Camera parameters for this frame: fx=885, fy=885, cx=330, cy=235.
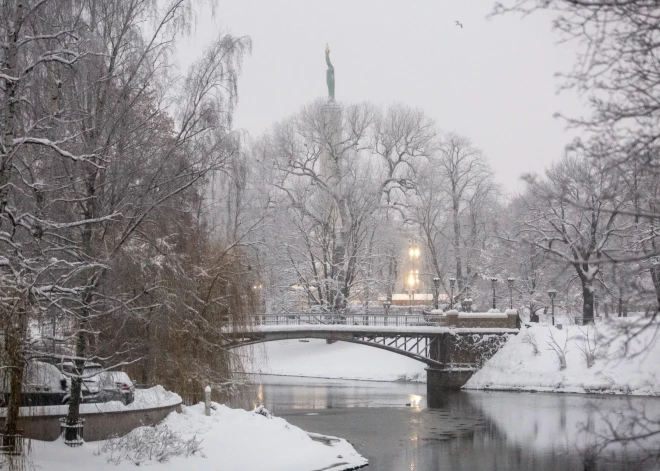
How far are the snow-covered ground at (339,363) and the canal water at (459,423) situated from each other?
171 inches

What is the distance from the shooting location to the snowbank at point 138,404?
1805 cm

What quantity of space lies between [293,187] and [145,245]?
34.2 meters

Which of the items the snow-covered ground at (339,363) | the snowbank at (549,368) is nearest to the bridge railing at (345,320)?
the snow-covered ground at (339,363)

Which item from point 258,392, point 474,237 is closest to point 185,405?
point 258,392

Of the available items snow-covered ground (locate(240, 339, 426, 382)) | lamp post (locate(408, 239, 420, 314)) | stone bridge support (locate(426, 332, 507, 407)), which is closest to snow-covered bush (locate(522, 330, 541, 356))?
stone bridge support (locate(426, 332, 507, 407))

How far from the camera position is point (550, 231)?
50.6 m

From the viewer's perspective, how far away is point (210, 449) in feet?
65.5

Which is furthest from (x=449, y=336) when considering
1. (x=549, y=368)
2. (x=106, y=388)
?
(x=106, y=388)

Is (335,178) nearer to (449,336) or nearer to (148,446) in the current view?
(449,336)

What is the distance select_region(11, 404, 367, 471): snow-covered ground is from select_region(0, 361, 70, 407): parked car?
1.10m

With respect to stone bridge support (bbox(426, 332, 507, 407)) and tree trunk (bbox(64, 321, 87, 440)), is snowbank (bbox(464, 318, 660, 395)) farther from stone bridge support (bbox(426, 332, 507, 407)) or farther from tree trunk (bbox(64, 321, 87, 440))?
tree trunk (bbox(64, 321, 87, 440))

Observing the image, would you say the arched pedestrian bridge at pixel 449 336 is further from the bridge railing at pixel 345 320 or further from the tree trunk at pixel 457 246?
the tree trunk at pixel 457 246

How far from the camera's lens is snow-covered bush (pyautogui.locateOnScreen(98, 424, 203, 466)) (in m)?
17.4

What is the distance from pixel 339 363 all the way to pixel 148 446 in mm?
37127
